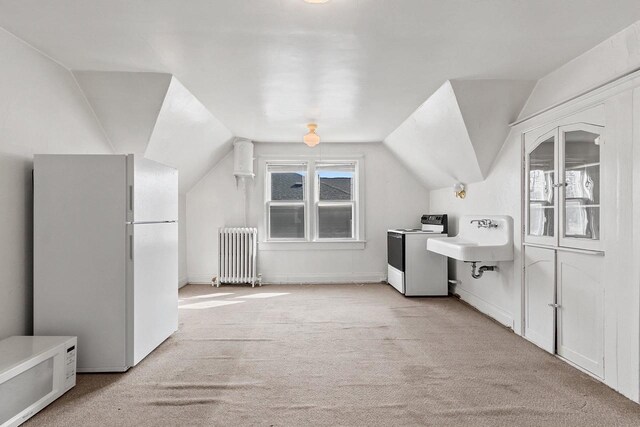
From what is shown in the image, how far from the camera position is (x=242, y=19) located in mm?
2301

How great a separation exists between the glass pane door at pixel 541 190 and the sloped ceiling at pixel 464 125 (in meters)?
0.49

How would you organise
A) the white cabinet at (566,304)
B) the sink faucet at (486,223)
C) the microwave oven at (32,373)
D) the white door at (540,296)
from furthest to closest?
1. the sink faucet at (486,223)
2. the white door at (540,296)
3. the white cabinet at (566,304)
4. the microwave oven at (32,373)

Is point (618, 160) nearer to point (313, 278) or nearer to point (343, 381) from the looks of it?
point (343, 381)

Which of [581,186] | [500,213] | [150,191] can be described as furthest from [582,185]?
[150,191]

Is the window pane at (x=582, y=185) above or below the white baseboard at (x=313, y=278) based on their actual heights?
above

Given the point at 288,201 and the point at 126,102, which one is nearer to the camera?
the point at 126,102

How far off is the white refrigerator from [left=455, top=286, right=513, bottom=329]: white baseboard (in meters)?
3.42

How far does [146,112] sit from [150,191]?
971 mm

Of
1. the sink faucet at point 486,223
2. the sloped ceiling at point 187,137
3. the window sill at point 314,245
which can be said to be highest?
the sloped ceiling at point 187,137

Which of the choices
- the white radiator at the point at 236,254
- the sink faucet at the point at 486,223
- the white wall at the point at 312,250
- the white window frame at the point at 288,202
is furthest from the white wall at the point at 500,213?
the white radiator at the point at 236,254

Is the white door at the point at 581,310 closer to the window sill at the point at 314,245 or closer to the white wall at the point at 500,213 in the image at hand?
the white wall at the point at 500,213

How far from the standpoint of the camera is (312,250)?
6.28 meters

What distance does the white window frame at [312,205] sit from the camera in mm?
6238

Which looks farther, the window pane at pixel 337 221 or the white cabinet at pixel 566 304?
the window pane at pixel 337 221
